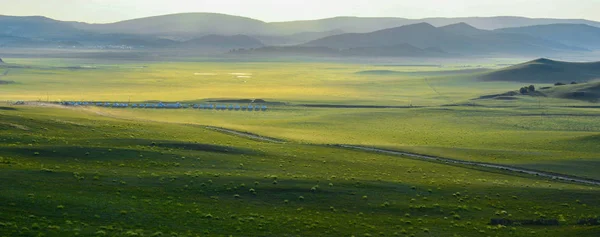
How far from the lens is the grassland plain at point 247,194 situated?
1336 inches

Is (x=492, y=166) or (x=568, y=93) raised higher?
(x=568, y=93)

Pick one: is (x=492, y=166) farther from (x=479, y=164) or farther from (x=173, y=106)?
(x=173, y=106)

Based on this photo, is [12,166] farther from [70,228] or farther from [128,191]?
[70,228]

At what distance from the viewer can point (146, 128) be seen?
74312 millimetres

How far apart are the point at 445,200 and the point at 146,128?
4163 cm

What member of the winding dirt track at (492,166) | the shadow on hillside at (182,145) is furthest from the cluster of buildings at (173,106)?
the shadow on hillside at (182,145)

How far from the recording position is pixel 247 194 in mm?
41250

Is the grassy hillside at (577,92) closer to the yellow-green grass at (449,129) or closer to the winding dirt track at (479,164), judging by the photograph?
the yellow-green grass at (449,129)

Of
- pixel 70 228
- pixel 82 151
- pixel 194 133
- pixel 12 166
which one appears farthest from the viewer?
pixel 194 133

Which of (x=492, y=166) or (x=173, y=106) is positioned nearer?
(x=492, y=166)

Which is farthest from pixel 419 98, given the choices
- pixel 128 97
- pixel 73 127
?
pixel 73 127

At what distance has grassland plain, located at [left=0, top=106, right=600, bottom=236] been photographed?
3394 cm

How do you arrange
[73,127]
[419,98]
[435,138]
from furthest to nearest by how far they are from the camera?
[419,98], [435,138], [73,127]

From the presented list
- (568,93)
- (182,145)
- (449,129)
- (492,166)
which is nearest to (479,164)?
(492,166)
